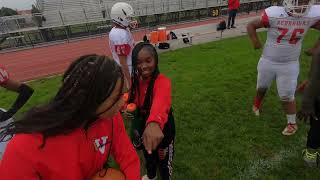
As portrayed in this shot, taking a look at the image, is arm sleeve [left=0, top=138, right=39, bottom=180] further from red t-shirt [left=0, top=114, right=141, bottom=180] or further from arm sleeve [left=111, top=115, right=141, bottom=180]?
arm sleeve [left=111, top=115, right=141, bottom=180]

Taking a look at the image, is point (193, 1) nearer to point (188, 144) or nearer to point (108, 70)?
point (188, 144)

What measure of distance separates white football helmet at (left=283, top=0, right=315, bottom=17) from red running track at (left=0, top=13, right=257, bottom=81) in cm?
766

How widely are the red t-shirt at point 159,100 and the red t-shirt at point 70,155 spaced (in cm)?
31

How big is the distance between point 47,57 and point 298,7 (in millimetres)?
11880

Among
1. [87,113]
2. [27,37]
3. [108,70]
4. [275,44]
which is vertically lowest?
[27,37]

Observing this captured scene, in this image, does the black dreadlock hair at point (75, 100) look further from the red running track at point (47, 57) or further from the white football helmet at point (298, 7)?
the red running track at point (47, 57)

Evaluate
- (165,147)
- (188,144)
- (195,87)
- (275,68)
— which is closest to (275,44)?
(275,68)

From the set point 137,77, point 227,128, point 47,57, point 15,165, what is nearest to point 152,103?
point 137,77

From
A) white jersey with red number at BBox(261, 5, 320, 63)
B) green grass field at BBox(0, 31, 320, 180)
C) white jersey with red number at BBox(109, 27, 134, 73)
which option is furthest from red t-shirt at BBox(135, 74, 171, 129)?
white jersey with red number at BBox(261, 5, 320, 63)

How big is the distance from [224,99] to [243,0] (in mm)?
20449

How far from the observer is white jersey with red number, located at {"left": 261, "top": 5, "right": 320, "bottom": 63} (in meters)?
4.21

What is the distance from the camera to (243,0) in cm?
2505

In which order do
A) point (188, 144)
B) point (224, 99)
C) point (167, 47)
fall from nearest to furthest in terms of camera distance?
point (188, 144)
point (224, 99)
point (167, 47)

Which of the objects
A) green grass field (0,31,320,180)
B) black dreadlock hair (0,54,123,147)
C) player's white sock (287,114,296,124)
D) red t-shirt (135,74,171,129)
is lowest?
green grass field (0,31,320,180)
